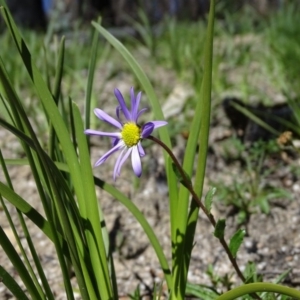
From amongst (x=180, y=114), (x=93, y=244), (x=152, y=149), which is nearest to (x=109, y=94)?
(x=180, y=114)

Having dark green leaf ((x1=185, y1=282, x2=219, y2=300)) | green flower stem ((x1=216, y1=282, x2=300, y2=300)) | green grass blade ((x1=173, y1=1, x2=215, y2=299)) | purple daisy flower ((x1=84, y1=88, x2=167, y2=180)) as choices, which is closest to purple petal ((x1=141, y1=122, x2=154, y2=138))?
purple daisy flower ((x1=84, y1=88, x2=167, y2=180))

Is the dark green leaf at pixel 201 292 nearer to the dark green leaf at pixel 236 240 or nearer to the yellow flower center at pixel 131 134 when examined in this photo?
the dark green leaf at pixel 236 240

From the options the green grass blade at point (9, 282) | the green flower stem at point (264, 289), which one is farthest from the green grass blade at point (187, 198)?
the green grass blade at point (9, 282)

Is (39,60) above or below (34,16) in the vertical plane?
below

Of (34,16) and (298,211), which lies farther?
(34,16)

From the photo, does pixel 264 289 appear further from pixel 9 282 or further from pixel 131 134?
pixel 9 282

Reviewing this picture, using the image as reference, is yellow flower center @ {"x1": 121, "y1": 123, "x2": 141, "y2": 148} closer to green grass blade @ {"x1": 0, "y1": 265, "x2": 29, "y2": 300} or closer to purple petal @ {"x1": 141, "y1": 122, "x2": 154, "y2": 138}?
purple petal @ {"x1": 141, "y1": 122, "x2": 154, "y2": 138}

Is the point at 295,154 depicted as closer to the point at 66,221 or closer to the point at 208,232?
the point at 208,232
